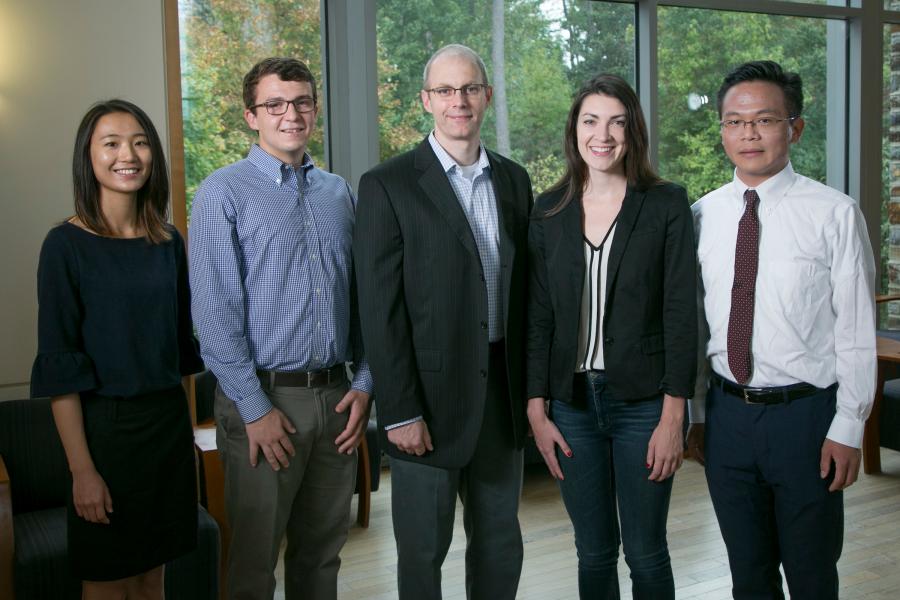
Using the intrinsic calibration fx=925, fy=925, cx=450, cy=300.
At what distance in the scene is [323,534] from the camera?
100 inches

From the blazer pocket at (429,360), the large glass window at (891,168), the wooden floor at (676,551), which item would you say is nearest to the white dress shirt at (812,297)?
the blazer pocket at (429,360)

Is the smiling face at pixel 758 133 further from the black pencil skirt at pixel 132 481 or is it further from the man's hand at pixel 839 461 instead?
the black pencil skirt at pixel 132 481

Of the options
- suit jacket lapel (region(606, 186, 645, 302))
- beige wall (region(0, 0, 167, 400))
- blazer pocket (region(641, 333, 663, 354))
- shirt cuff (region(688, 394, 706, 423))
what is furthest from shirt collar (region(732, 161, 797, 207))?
beige wall (region(0, 0, 167, 400))

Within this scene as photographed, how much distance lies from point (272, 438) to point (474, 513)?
586mm

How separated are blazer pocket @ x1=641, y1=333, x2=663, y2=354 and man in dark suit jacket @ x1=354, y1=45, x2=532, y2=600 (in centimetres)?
33

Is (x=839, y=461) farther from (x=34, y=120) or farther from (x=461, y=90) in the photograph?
(x=34, y=120)

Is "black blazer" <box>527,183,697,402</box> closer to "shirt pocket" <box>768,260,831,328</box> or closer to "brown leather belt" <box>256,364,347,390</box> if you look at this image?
"shirt pocket" <box>768,260,831,328</box>

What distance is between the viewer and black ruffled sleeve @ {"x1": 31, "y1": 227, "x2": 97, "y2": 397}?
2.11 meters

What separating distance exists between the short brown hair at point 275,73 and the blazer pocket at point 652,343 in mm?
1078

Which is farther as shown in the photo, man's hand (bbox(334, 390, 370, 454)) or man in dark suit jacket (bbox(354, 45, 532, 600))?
man's hand (bbox(334, 390, 370, 454))

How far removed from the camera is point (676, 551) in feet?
12.1

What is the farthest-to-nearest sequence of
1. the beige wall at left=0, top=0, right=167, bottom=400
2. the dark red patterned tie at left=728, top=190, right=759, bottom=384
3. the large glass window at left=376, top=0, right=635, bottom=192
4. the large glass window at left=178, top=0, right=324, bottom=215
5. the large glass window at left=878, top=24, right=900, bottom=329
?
the large glass window at left=878, top=24, right=900, bottom=329 < the large glass window at left=376, top=0, right=635, bottom=192 < the large glass window at left=178, top=0, right=324, bottom=215 < the beige wall at left=0, top=0, right=167, bottom=400 < the dark red patterned tie at left=728, top=190, right=759, bottom=384

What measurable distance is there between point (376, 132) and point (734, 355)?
9.52 feet

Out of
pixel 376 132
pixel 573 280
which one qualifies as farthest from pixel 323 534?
pixel 376 132
